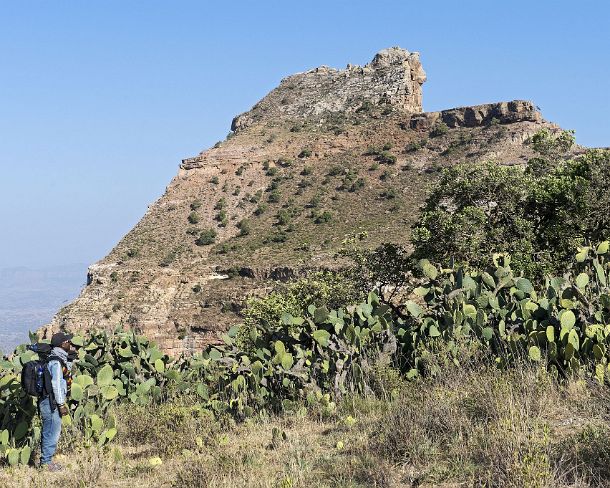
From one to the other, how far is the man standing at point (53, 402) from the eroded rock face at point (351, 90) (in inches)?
2361

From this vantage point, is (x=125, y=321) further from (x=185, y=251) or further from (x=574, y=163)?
(x=574, y=163)

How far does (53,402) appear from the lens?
21.0 ft

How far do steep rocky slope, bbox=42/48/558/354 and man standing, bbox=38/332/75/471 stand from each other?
31102 millimetres

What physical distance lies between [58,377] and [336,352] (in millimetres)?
3119

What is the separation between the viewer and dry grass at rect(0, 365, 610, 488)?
179 inches

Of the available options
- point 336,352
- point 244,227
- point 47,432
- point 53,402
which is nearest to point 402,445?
point 336,352

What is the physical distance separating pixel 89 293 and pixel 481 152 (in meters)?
31.4

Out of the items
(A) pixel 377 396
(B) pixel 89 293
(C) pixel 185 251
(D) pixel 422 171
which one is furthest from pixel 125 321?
(A) pixel 377 396

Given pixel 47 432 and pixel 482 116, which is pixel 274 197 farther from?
pixel 47 432

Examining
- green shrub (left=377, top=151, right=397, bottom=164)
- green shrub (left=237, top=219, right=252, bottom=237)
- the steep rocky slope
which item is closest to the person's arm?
the steep rocky slope

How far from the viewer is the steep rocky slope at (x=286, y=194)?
142 feet

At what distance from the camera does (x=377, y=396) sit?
7242mm

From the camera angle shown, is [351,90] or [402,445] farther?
[351,90]

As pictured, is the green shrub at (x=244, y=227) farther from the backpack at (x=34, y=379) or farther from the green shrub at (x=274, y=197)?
the backpack at (x=34, y=379)
